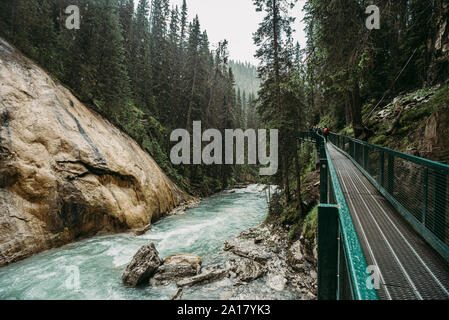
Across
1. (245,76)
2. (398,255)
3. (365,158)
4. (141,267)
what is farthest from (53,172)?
(245,76)

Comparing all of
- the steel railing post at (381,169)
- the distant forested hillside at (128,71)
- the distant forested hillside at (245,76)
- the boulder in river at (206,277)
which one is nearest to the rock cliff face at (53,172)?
the distant forested hillside at (128,71)

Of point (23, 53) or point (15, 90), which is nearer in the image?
point (15, 90)

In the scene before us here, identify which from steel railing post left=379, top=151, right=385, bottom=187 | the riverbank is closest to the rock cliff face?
the riverbank

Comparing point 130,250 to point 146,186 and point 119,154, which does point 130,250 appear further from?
point 119,154

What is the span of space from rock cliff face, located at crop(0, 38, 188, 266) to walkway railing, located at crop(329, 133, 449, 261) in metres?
11.6

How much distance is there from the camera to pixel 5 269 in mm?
6922

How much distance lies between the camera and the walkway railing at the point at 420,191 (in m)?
3.16

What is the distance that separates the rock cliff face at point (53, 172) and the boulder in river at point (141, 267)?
3.87m

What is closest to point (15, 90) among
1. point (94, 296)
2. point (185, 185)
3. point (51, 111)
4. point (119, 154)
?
point (51, 111)

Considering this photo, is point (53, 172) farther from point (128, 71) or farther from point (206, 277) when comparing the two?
point (128, 71)

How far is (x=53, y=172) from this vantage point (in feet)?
29.1

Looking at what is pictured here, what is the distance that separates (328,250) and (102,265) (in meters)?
9.39

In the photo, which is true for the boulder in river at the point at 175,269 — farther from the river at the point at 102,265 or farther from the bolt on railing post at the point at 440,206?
the bolt on railing post at the point at 440,206

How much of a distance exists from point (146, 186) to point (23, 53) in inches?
411
